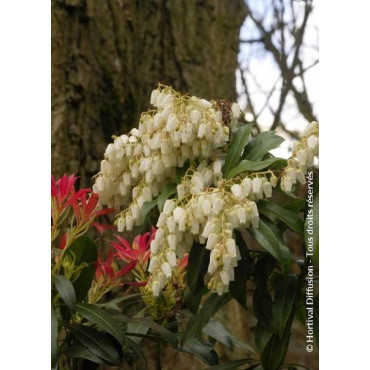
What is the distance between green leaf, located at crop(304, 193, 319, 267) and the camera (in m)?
1.25

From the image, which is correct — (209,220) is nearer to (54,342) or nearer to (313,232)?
(313,232)

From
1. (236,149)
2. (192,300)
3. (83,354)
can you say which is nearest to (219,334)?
(192,300)

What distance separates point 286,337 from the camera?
135cm

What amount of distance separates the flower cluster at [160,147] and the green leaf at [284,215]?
0.14 metres

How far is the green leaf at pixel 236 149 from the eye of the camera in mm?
1326

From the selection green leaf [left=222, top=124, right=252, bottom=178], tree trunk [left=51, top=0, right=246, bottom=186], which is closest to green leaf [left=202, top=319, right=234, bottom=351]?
green leaf [left=222, top=124, right=252, bottom=178]

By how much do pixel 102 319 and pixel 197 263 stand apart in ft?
0.72

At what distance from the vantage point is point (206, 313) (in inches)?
53.1

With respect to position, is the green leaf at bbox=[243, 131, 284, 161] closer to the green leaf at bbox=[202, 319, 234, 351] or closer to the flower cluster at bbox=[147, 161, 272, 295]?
the flower cluster at bbox=[147, 161, 272, 295]

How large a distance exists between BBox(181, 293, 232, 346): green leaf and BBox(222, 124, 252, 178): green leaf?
0.23 metres

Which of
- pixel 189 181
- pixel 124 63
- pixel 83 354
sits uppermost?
pixel 124 63

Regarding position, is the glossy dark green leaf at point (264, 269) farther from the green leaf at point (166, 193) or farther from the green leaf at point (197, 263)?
the green leaf at point (166, 193)
